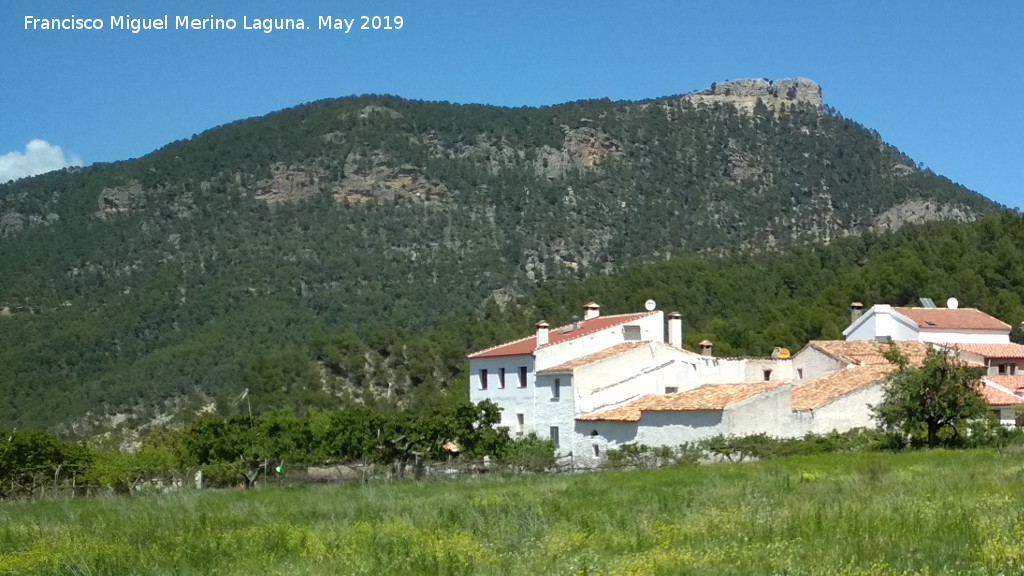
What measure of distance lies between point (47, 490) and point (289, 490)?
917 centimetres

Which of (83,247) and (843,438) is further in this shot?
(83,247)

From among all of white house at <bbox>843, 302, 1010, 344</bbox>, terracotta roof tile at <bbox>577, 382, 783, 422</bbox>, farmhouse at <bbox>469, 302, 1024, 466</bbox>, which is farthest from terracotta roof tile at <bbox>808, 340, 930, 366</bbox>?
white house at <bbox>843, 302, 1010, 344</bbox>

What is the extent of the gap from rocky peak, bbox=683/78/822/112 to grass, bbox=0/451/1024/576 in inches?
4687

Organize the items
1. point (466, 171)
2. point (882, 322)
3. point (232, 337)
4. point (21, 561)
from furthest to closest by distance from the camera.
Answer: point (466, 171)
point (232, 337)
point (882, 322)
point (21, 561)

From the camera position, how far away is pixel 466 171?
126 meters

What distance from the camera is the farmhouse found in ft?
127

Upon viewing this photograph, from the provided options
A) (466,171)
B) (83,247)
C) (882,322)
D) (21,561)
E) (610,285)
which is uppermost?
(466,171)

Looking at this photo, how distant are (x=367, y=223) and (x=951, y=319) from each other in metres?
71.0

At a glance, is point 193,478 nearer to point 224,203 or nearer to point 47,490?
point 47,490

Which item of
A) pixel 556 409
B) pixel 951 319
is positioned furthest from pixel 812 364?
pixel 951 319

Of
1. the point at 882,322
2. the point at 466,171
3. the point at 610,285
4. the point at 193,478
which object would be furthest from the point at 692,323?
the point at 466,171

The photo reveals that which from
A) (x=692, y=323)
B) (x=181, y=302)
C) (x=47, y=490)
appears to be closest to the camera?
(x=47, y=490)

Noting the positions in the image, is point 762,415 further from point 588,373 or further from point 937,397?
point 588,373

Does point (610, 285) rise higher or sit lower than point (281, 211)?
lower
